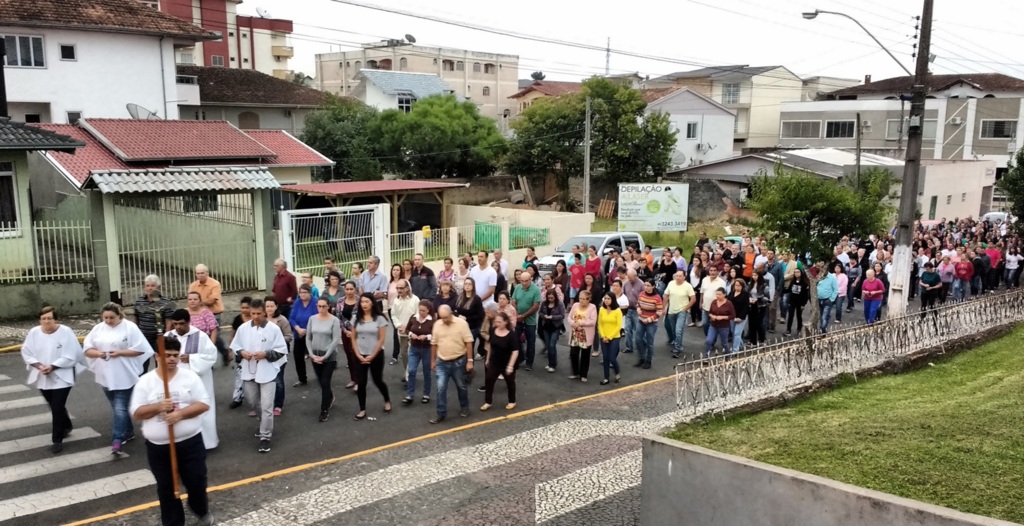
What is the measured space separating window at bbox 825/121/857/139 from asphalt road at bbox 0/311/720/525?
154 ft

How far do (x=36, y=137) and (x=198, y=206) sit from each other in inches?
141

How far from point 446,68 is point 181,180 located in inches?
2159

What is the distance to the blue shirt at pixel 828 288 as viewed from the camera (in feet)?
47.3

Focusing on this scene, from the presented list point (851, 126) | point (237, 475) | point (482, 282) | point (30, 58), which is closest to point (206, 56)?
point (30, 58)

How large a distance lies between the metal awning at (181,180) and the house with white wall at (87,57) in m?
18.0

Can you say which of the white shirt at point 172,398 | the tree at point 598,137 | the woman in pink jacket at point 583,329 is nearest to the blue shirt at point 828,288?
the woman in pink jacket at point 583,329

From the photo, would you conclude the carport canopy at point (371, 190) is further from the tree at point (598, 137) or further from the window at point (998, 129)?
the window at point (998, 129)

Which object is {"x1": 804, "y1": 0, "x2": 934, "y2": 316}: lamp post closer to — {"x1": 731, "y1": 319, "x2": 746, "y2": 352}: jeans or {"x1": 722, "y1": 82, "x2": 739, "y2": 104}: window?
{"x1": 731, "y1": 319, "x2": 746, "y2": 352}: jeans

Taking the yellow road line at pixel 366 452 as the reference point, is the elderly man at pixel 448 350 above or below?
above

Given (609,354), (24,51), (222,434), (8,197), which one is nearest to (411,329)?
(222,434)

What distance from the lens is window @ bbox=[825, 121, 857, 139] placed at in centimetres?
5272

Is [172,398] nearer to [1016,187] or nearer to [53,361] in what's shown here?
[53,361]

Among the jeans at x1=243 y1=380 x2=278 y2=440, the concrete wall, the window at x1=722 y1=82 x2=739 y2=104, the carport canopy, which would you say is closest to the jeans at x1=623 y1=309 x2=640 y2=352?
the concrete wall

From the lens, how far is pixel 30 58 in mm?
29625
